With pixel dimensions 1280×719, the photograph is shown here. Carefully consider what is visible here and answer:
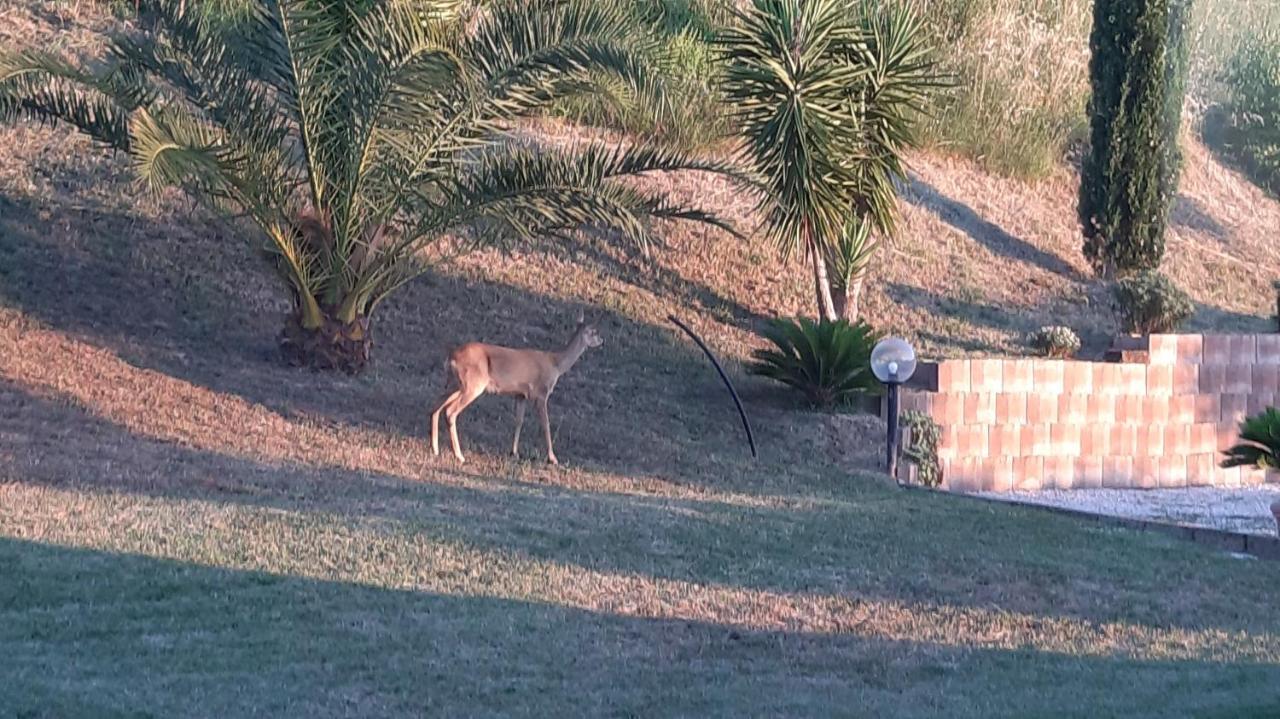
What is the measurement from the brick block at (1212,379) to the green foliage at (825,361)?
3.70 meters

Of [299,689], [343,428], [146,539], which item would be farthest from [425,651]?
[343,428]

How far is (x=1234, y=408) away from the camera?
17234mm

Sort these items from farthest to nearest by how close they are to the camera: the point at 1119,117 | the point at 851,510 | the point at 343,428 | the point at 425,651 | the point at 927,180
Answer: the point at 927,180 < the point at 1119,117 < the point at 343,428 < the point at 851,510 < the point at 425,651

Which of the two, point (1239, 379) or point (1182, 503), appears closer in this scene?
point (1182, 503)

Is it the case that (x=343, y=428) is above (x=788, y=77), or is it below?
below

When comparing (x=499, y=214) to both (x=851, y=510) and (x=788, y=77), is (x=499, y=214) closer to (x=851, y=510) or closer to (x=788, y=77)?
(x=788, y=77)

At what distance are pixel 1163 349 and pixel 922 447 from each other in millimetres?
3537

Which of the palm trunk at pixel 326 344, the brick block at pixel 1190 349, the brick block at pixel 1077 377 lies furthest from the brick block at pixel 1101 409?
the palm trunk at pixel 326 344

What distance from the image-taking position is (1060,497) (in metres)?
15.1

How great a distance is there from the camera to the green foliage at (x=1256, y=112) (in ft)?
103

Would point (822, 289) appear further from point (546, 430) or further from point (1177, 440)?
point (546, 430)

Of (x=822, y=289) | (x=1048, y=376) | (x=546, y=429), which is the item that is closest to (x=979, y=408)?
(x=1048, y=376)

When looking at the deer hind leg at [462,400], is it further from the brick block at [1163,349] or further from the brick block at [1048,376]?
the brick block at [1163,349]

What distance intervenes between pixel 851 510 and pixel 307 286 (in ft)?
19.2
